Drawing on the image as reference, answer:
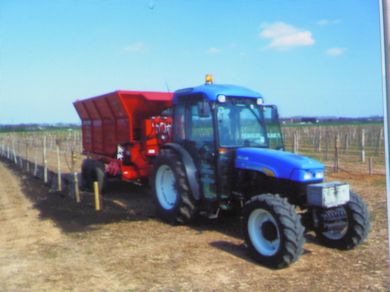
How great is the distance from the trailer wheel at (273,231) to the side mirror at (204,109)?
146 cm

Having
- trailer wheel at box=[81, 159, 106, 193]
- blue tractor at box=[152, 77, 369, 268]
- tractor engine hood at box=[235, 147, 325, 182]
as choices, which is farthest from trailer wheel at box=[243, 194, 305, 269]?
trailer wheel at box=[81, 159, 106, 193]

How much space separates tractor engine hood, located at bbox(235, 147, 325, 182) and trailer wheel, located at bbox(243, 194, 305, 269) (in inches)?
15.0

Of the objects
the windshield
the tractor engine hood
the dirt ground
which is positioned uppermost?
the windshield

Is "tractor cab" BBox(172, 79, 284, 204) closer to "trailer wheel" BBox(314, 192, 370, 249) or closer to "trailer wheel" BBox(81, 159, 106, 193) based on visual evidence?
"trailer wheel" BBox(314, 192, 370, 249)

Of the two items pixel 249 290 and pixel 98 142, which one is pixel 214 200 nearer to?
pixel 249 290

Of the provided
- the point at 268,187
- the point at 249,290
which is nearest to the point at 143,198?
the point at 268,187

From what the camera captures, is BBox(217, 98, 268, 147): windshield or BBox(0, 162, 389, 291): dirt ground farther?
BBox(217, 98, 268, 147): windshield

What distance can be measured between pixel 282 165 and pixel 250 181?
0.83m

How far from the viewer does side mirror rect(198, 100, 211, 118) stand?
5.89 metres

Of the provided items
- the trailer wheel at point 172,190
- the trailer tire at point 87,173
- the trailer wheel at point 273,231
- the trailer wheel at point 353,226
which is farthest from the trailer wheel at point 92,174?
the trailer wheel at point 353,226

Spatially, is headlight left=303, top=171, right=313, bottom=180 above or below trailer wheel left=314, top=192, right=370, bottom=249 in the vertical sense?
above

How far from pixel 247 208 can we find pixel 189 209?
157 cm

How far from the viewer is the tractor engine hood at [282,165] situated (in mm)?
5129

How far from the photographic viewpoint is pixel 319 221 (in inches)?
215
